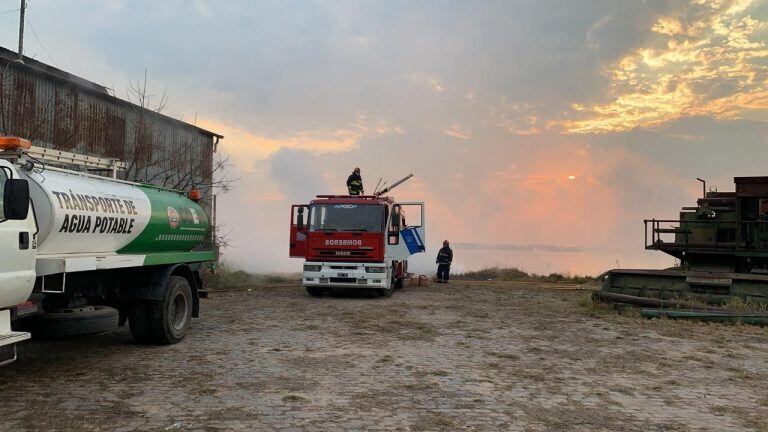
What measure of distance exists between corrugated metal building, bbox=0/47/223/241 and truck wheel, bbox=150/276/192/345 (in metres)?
7.57

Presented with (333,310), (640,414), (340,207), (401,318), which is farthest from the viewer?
(340,207)

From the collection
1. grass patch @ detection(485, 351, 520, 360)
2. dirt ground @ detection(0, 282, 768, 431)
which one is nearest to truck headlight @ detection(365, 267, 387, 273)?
dirt ground @ detection(0, 282, 768, 431)

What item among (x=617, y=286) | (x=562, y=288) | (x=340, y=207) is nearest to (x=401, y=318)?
(x=340, y=207)

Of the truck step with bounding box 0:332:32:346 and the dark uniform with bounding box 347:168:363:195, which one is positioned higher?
the dark uniform with bounding box 347:168:363:195

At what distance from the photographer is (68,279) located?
637 centimetres

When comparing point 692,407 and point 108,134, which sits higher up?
point 108,134

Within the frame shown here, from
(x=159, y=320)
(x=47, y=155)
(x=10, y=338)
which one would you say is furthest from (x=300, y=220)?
(x=10, y=338)

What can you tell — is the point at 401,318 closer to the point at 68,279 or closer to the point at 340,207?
the point at 340,207

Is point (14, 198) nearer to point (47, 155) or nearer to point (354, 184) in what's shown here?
point (47, 155)

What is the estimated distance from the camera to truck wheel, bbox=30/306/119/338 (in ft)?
23.9

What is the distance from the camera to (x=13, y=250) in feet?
17.2

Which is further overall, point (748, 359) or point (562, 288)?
point (562, 288)

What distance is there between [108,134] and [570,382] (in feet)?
52.7

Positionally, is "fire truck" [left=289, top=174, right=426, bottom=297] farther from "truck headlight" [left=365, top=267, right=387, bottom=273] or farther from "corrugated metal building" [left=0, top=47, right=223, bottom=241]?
"corrugated metal building" [left=0, top=47, right=223, bottom=241]
